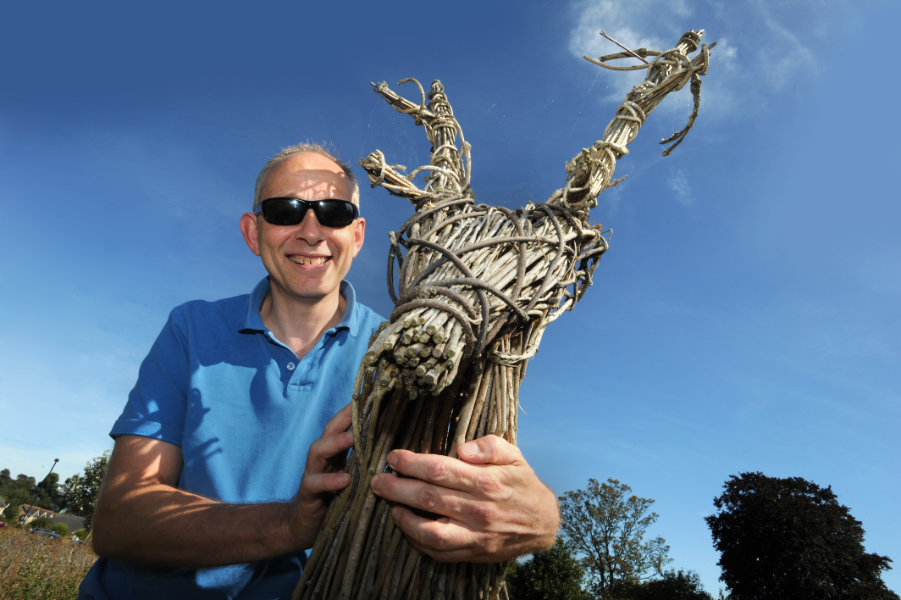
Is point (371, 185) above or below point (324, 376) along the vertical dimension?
above

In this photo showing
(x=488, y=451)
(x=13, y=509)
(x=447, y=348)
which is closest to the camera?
(x=447, y=348)

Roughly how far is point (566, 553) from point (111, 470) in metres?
24.1

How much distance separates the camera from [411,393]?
103 cm

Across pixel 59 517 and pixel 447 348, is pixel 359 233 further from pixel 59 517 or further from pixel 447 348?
pixel 59 517

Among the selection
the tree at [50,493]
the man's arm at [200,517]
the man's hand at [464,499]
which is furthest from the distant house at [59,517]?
the man's hand at [464,499]

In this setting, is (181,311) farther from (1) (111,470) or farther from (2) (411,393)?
(2) (411,393)

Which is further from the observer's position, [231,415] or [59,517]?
[59,517]

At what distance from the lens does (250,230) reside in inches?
91.7

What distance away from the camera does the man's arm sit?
4.28 feet

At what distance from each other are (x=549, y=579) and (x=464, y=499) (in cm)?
2272

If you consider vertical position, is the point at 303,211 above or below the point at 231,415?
above

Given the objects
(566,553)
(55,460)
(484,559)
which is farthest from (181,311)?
(55,460)

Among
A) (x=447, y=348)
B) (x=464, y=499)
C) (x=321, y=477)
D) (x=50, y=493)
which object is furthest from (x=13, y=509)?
(x=447, y=348)

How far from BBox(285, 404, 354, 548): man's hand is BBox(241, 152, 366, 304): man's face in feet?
2.75
